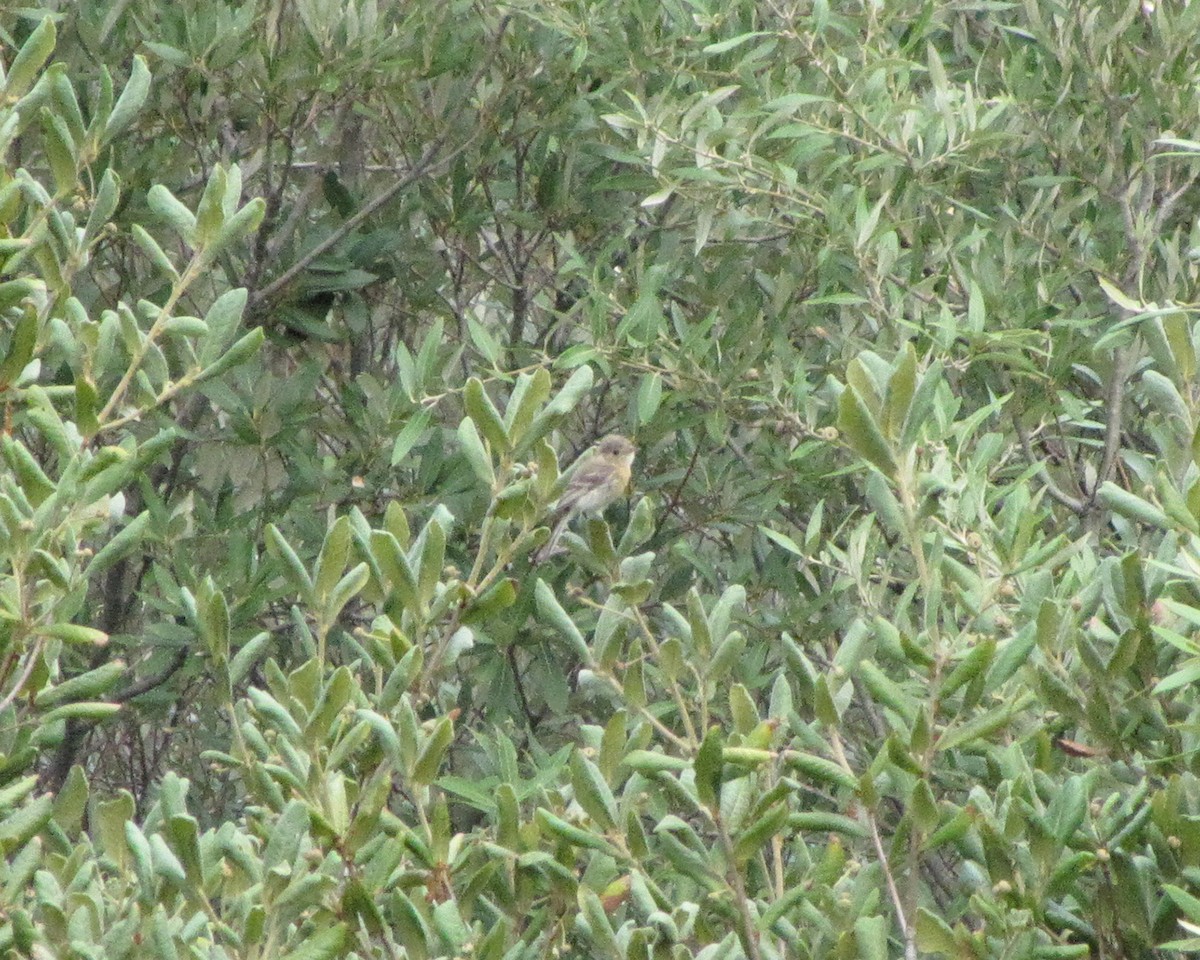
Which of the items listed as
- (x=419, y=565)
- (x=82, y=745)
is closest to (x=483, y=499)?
(x=82, y=745)

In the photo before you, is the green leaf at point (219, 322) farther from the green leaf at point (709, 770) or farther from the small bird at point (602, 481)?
the small bird at point (602, 481)

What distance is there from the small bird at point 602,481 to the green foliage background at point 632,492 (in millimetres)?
97

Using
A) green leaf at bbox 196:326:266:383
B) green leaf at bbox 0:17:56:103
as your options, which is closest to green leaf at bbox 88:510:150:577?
green leaf at bbox 196:326:266:383

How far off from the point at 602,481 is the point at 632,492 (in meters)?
0.23

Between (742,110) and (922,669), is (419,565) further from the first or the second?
(742,110)

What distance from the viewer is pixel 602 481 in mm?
6316

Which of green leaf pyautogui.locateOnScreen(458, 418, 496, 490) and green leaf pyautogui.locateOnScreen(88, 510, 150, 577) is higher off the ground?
green leaf pyautogui.locateOnScreen(458, 418, 496, 490)

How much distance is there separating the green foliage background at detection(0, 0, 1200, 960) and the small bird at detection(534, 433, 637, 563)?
0.10m

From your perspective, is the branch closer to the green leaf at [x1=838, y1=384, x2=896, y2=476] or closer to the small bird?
the small bird

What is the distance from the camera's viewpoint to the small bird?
5.99 m

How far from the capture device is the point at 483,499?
20.0 ft

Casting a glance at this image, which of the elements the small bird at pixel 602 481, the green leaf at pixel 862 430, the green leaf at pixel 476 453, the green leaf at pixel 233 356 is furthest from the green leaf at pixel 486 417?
the small bird at pixel 602 481

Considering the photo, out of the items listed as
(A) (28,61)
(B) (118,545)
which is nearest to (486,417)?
(B) (118,545)

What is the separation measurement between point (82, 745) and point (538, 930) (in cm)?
472
